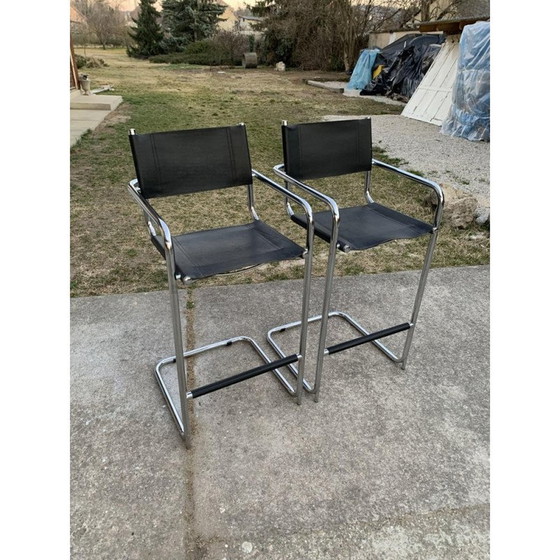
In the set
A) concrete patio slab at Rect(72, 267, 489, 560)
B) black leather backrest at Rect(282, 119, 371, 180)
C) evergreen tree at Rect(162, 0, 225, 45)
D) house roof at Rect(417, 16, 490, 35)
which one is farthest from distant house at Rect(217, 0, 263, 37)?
concrete patio slab at Rect(72, 267, 489, 560)

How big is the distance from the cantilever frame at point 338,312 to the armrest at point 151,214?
48 cm

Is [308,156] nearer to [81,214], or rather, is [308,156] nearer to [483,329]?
[483,329]

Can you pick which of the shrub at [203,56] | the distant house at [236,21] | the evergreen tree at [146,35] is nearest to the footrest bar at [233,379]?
the shrub at [203,56]

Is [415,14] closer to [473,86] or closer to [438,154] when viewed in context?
[473,86]

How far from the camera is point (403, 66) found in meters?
9.12

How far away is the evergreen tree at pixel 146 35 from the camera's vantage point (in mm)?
21703

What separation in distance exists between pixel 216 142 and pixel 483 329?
4.77 ft

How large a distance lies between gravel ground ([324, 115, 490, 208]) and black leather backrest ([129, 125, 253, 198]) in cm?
276

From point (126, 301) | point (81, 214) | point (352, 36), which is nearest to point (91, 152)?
point (81, 214)

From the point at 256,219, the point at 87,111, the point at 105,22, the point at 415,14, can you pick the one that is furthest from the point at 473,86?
the point at 105,22

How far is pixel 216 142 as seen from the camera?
153 cm

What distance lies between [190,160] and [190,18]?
78.7 ft

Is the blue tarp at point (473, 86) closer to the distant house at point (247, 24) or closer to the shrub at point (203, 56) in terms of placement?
the shrub at point (203, 56)

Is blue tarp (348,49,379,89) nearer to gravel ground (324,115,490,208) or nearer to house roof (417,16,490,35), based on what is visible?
house roof (417,16,490,35)
